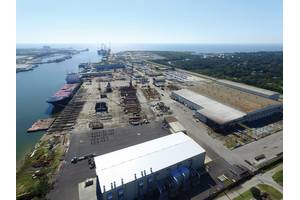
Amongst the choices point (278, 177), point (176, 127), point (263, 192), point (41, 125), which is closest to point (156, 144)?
point (176, 127)

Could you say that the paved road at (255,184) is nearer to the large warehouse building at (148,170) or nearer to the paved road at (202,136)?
the paved road at (202,136)

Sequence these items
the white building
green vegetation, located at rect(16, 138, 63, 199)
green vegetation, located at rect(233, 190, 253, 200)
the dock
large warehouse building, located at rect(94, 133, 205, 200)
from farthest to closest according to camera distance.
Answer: the dock
the white building
green vegetation, located at rect(16, 138, 63, 199)
green vegetation, located at rect(233, 190, 253, 200)
large warehouse building, located at rect(94, 133, 205, 200)

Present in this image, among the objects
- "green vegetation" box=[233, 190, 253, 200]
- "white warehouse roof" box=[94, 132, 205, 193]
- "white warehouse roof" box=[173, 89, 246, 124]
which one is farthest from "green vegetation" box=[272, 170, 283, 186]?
"white warehouse roof" box=[173, 89, 246, 124]

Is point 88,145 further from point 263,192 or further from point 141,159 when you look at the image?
point 263,192

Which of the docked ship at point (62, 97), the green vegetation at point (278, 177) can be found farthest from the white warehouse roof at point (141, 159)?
the docked ship at point (62, 97)

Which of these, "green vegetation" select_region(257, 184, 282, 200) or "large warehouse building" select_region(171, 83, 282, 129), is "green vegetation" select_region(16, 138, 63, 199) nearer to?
"green vegetation" select_region(257, 184, 282, 200)
